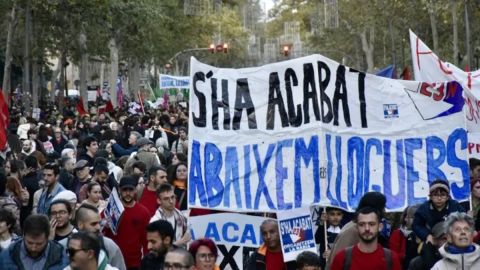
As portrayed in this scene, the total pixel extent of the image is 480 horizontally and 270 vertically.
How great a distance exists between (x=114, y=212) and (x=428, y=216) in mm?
2688

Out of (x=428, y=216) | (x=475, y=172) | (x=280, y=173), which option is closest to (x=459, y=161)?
(x=428, y=216)

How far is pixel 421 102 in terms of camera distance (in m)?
9.96

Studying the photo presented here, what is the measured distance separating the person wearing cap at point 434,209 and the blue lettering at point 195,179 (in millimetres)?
1603

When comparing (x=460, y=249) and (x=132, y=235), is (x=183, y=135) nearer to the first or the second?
(x=132, y=235)

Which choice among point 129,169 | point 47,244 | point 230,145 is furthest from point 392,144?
point 129,169

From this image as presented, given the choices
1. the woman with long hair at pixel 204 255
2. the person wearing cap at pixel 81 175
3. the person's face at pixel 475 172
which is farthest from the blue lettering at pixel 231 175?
the person wearing cap at pixel 81 175

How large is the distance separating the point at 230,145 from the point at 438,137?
159 centimetres

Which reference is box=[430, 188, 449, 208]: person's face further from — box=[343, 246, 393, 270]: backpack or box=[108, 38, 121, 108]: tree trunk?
box=[108, 38, 121, 108]: tree trunk

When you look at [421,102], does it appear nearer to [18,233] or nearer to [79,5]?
[18,233]

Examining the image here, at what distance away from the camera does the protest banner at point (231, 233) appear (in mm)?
9812

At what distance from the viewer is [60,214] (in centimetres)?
916

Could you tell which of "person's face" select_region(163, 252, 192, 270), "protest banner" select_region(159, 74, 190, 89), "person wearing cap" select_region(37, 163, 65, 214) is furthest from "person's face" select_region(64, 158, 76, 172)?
"protest banner" select_region(159, 74, 190, 89)

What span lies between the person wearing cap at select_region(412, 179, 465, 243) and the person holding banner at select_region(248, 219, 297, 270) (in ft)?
3.62

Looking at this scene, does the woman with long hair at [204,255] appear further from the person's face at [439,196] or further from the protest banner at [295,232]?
the person's face at [439,196]
